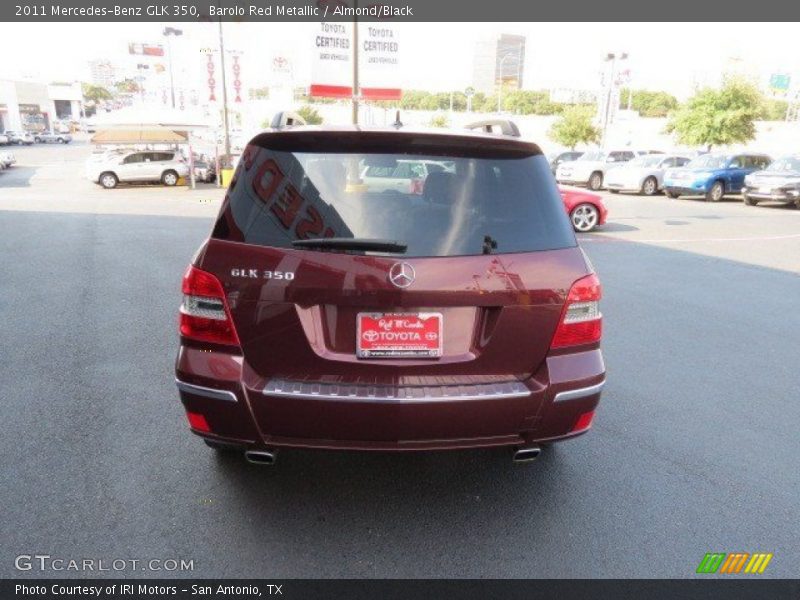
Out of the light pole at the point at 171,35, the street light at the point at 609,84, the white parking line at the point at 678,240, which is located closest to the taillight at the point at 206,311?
the white parking line at the point at 678,240

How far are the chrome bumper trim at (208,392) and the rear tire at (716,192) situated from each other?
23823mm

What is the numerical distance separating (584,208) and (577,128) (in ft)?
102

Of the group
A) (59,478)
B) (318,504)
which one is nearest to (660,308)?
(318,504)

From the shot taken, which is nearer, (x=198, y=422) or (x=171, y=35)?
(x=198, y=422)

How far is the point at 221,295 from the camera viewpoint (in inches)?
102

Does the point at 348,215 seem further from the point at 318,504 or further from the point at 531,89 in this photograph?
the point at 531,89

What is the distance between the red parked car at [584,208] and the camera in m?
13.4

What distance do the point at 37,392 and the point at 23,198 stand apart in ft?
62.9

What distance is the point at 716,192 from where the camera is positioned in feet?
73.6

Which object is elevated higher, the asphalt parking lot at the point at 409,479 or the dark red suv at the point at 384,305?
the dark red suv at the point at 384,305

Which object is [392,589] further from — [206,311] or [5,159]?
[5,159]

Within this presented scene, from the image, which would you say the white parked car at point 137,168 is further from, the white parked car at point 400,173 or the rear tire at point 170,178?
the white parked car at point 400,173

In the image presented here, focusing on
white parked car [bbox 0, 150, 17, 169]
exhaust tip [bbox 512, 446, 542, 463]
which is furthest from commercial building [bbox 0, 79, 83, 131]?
exhaust tip [bbox 512, 446, 542, 463]
